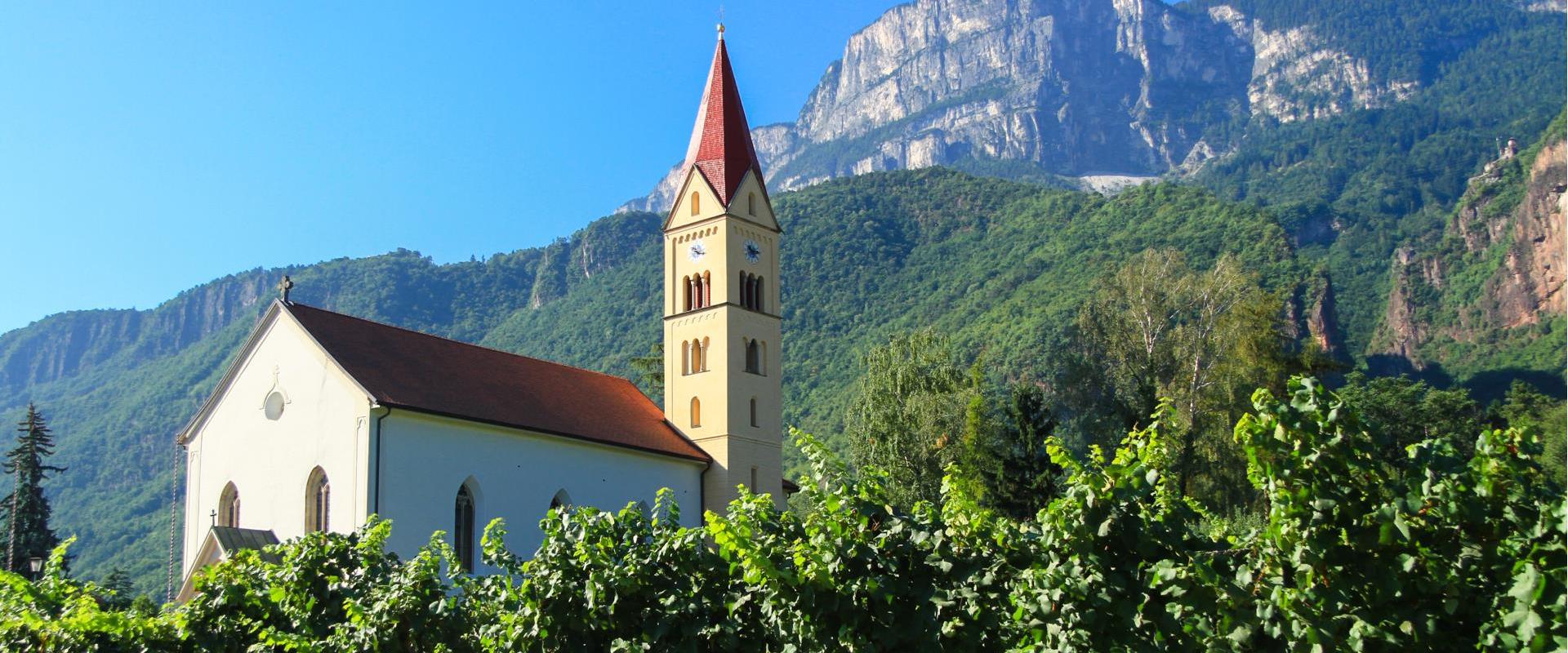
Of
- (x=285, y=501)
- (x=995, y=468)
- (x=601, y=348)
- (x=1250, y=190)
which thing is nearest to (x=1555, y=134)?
(x=1250, y=190)

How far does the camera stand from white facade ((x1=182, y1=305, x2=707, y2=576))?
119 feet

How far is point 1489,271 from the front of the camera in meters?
129

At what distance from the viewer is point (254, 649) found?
1827cm

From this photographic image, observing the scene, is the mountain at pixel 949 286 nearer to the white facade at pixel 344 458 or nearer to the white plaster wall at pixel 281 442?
the white facade at pixel 344 458

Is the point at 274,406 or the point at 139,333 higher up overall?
the point at 139,333

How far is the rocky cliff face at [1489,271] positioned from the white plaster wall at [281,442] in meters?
101

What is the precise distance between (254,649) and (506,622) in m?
4.10

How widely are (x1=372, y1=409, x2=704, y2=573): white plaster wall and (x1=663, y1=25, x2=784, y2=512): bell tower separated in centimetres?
301

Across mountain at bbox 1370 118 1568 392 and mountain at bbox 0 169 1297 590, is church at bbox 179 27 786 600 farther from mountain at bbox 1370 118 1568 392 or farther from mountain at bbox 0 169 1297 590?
mountain at bbox 1370 118 1568 392

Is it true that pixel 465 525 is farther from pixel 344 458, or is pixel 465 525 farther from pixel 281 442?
pixel 281 442

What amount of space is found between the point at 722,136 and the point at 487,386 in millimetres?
13502

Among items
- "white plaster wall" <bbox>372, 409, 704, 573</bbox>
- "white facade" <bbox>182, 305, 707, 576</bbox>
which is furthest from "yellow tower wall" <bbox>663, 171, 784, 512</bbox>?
"white facade" <bbox>182, 305, 707, 576</bbox>

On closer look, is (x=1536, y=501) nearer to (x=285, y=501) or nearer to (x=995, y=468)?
(x=285, y=501)

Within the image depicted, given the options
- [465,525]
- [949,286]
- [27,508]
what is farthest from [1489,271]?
[27,508]
